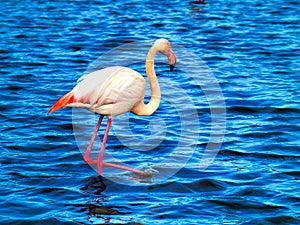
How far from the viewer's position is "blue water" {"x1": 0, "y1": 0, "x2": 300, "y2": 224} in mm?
6973

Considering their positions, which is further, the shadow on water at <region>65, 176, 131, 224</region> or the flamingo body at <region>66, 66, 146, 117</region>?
the flamingo body at <region>66, 66, 146, 117</region>

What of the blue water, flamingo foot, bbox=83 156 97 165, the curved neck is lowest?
the blue water

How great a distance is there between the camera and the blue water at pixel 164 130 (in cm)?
697

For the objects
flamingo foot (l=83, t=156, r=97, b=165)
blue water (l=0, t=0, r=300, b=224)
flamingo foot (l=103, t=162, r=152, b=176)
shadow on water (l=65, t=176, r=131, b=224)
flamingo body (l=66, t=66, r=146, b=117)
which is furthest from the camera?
flamingo foot (l=83, t=156, r=97, b=165)

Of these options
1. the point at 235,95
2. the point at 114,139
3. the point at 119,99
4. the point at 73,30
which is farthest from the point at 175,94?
the point at 73,30

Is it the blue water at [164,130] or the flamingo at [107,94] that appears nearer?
the blue water at [164,130]

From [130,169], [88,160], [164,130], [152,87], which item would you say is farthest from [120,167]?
[164,130]

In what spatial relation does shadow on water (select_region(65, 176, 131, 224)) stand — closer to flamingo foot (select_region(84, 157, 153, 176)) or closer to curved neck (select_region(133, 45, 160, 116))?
flamingo foot (select_region(84, 157, 153, 176))

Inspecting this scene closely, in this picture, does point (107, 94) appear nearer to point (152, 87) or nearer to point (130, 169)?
point (152, 87)

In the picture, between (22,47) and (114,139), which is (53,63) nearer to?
(22,47)

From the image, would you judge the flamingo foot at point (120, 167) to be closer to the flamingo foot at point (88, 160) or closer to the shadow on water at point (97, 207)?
the flamingo foot at point (88, 160)

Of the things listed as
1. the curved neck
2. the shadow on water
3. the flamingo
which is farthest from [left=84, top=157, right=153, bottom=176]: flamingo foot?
the curved neck

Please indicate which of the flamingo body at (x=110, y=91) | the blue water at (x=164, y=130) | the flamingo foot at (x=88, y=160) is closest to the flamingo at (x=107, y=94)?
the flamingo body at (x=110, y=91)

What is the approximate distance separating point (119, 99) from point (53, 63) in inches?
272
